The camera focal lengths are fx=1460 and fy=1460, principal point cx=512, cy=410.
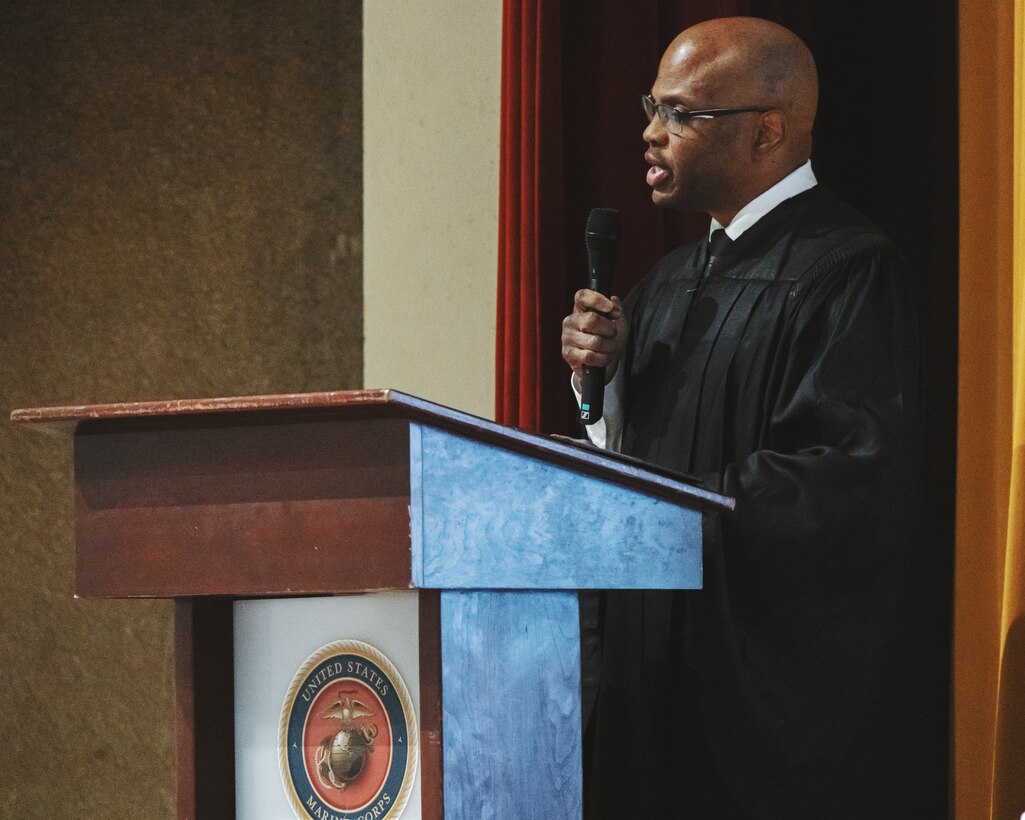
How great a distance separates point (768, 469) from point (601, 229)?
434 mm

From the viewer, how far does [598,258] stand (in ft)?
6.85

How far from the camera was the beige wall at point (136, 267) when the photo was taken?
3.48m

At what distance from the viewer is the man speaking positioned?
75.2 inches

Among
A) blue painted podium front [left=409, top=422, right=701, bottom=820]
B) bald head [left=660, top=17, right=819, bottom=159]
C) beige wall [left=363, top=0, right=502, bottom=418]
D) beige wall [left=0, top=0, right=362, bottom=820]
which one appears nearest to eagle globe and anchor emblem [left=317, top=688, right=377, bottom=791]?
blue painted podium front [left=409, top=422, right=701, bottom=820]

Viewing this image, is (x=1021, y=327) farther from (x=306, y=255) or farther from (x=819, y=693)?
(x=306, y=255)

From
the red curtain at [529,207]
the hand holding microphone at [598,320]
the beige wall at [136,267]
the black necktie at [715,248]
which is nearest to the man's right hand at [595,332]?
the hand holding microphone at [598,320]

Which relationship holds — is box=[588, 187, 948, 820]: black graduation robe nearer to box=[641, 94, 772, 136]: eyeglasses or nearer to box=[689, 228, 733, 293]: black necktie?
box=[689, 228, 733, 293]: black necktie

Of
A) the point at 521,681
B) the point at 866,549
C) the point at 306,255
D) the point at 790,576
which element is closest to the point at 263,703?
the point at 521,681

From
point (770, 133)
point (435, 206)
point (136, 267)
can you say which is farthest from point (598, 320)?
point (136, 267)

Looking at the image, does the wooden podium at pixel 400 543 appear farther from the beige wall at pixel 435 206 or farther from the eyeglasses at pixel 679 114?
the beige wall at pixel 435 206

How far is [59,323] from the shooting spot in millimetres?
3662

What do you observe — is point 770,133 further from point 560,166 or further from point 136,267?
point 136,267

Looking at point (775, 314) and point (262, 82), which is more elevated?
point (262, 82)

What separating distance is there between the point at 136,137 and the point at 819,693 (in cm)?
241
